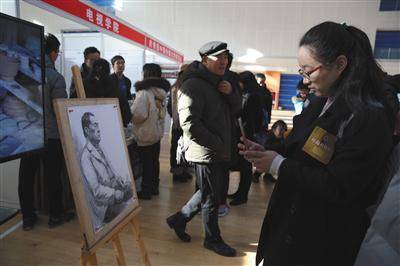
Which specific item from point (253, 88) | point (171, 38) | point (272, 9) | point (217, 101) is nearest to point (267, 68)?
point (272, 9)

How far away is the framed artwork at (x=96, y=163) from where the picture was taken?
1.13m

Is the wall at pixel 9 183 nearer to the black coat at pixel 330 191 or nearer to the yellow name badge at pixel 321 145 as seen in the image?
the black coat at pixel 330 191

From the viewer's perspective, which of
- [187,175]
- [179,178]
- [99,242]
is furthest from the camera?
[187,175]

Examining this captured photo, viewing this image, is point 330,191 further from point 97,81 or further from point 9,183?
point 9,183

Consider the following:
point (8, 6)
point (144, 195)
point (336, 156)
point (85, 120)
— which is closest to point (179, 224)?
point (144, 195)

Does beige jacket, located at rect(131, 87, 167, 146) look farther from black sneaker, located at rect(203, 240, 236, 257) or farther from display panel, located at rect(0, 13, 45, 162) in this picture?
display panel, located at rect(0, 13, 45, 162)

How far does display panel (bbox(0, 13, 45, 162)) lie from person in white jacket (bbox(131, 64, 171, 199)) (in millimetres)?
1461

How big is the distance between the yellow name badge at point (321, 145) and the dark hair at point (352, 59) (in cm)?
10

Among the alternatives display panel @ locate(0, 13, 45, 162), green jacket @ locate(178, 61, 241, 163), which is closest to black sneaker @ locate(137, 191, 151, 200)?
green jacket @ locate(178, 61, 241, 163)

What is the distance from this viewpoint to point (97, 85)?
93.7 inches

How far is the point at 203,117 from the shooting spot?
6.02ft

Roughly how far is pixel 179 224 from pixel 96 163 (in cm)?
106

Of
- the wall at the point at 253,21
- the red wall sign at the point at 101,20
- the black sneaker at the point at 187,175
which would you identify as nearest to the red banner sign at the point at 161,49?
the red wall sign at the point at 101,20

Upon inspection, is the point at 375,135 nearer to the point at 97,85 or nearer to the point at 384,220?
the point at 384,220
